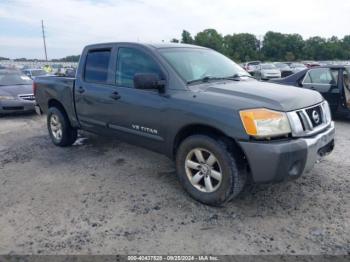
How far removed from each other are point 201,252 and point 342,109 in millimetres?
5843

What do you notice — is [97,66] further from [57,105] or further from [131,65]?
[57,105]

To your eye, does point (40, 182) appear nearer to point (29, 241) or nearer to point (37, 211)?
point (37, 211)

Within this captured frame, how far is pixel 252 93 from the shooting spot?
11.0 ft

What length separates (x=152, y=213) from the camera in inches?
132

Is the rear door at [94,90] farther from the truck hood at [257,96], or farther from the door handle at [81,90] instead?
the truck hood at [257,96]

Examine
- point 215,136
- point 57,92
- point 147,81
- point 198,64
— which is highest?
point 198,64

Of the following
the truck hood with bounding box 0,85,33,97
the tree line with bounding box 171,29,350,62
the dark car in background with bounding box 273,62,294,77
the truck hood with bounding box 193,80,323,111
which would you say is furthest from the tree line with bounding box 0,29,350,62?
the truck hood with bounding box 193,80,323,111

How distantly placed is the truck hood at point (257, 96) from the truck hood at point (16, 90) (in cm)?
759

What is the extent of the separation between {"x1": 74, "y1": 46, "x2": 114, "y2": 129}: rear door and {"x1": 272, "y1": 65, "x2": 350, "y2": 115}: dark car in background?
5062 millimetres

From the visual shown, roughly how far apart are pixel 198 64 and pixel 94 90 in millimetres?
1622

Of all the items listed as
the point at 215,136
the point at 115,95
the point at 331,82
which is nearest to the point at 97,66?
the point at 115,95

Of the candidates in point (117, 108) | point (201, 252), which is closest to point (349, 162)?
Answer: point (201, 252)

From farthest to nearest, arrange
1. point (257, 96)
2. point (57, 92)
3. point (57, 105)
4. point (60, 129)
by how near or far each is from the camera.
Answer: point (57, 105)
point (60, 129)
point (57, 92)
point (257, 96)

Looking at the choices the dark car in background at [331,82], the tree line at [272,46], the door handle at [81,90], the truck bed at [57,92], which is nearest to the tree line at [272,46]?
the tree line at [272,46]
